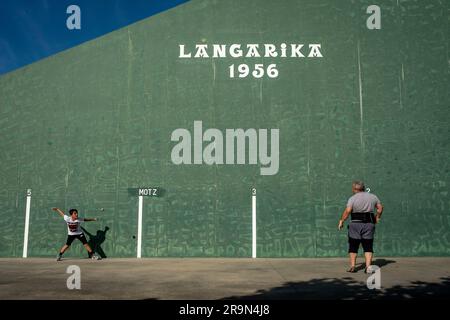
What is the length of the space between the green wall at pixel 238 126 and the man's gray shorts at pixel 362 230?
9.98 ft

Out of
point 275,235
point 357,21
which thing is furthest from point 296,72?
point 275,235

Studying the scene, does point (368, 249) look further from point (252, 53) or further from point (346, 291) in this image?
point (252, 53)

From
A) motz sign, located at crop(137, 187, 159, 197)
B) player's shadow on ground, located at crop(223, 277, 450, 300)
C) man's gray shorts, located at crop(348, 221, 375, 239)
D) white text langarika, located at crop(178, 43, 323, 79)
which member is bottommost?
player's shadow on ground, located at crop(223, 277, 450, 300)

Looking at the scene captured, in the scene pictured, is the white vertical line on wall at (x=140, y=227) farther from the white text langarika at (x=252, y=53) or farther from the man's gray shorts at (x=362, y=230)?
the man's gray shorts at (x=362, y=230)

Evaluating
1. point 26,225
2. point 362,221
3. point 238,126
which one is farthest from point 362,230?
point 26,225

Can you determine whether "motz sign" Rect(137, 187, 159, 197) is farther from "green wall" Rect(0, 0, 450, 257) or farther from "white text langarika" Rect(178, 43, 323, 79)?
"white text langarika" Rect(178, 43, 323, 79)

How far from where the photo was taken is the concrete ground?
5891mm

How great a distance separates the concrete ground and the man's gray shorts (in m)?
0.67

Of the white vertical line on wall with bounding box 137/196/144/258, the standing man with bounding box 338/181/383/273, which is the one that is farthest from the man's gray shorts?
the white vertical line on wall with bounding box 137/196/144/258

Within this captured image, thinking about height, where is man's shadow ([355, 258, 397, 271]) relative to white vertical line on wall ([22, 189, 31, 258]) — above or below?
below

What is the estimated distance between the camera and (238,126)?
37.9 feet

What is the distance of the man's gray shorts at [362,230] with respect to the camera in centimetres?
805

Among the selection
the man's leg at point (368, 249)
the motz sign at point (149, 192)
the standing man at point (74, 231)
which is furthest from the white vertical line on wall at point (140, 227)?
the man's leg at point (368, 249)
